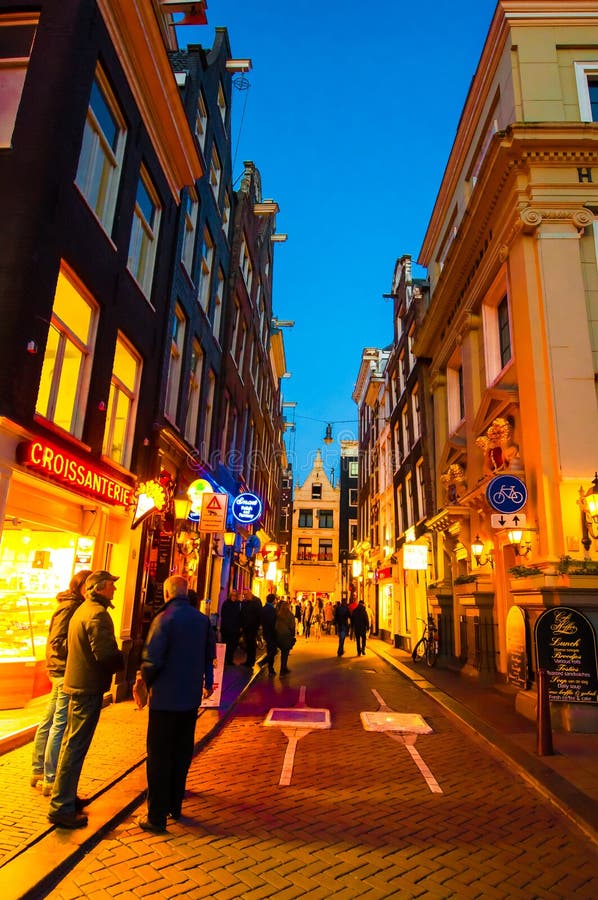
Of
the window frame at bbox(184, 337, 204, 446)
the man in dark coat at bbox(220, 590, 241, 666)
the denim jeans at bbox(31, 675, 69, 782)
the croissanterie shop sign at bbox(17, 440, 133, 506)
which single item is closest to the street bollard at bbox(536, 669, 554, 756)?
the denim jeans at bbox(31, 675, 69, 782)

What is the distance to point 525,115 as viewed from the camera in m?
12.4

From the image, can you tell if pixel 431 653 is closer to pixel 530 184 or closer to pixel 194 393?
pixel 194 393

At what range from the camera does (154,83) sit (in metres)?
11.1

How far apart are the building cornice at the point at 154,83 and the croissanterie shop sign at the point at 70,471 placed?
741 cm

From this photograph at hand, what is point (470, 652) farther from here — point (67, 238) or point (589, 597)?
point (67, 238)

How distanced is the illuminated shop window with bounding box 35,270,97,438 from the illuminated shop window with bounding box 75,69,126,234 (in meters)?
1.57

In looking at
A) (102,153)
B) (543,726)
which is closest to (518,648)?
(543,726)

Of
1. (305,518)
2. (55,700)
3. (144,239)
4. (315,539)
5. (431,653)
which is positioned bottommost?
(431,653)

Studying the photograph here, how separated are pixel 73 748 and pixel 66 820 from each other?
0.49 m

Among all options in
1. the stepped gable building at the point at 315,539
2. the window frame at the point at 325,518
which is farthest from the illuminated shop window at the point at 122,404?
the window frame at the point at 325,518

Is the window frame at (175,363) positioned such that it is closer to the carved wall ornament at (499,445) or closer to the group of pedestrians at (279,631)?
the group of pedestrians at (279,631)

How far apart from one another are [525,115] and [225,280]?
425 inches

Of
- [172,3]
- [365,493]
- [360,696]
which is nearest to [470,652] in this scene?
[360,696]

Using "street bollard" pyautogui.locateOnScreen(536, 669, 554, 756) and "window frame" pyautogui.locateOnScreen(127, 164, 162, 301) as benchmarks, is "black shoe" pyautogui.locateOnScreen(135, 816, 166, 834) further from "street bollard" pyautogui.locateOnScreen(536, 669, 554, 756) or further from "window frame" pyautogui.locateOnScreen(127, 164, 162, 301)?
"window frame" pyautogui.locateOnScreen(127, 164, 162, 301)
